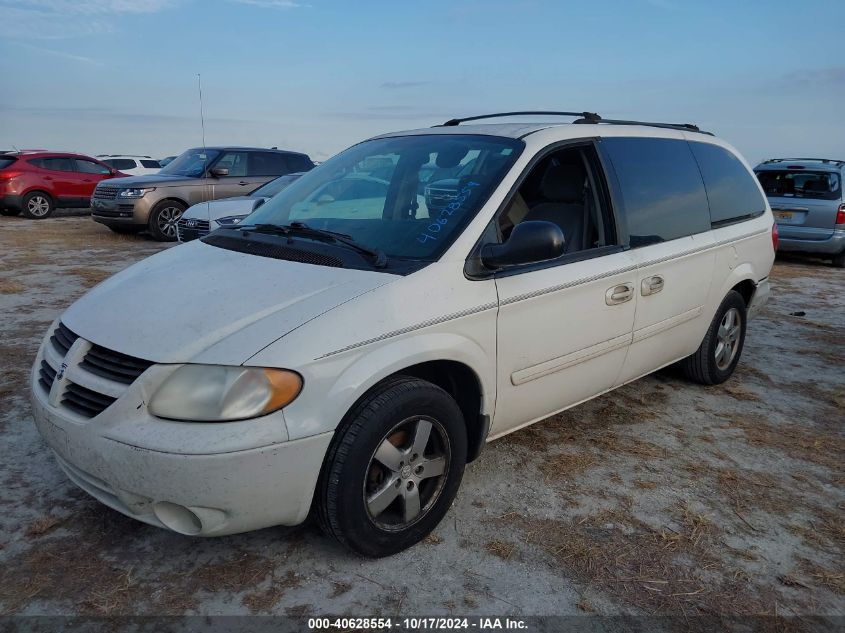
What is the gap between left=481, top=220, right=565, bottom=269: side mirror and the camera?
2.78 metres

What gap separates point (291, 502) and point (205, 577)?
1.68 feet

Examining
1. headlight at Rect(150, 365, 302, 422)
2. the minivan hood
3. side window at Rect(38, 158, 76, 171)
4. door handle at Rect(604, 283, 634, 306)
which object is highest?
side window at Rect(38, 158, 76, 171)

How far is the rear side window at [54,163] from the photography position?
634 inches

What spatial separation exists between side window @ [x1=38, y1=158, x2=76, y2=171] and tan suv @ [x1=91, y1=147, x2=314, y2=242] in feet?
15.5

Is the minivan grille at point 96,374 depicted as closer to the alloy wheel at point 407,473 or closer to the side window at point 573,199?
the alloy wheel at point 407,473

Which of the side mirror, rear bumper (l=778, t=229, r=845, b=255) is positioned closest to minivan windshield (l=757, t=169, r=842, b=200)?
rear bumper (l=778, t=229, r=845, b=255)

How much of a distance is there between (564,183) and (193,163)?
10.7 meters

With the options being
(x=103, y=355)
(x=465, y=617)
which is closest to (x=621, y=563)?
(x=465, y=617)

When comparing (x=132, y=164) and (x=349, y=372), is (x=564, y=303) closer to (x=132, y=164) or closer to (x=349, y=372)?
(x=349, y=372)

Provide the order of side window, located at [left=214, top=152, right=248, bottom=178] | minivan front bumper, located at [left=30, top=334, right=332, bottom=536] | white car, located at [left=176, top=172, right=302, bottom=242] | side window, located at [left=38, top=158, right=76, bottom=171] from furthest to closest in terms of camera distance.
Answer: side window, located at [left=38, top=158, right=76, bottom=171], side window, located at [left=214, top=152, right=248, bottom=178], white car, located at [left=176, top=172, right=302, bottom=242], minivan front bumper, located at [left=30, top=334, right=332, bottom=536]

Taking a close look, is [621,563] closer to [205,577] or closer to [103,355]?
[205,577]

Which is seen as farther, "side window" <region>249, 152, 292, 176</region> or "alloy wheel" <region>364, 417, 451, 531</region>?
"side window" <region>249, 152, 292, 176</region>

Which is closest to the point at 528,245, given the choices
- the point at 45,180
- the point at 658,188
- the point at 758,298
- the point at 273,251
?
the point at 273,251

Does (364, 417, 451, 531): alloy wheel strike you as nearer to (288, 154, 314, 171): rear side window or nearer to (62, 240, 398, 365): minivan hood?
(62, 240, 398, 365): minivan hood
